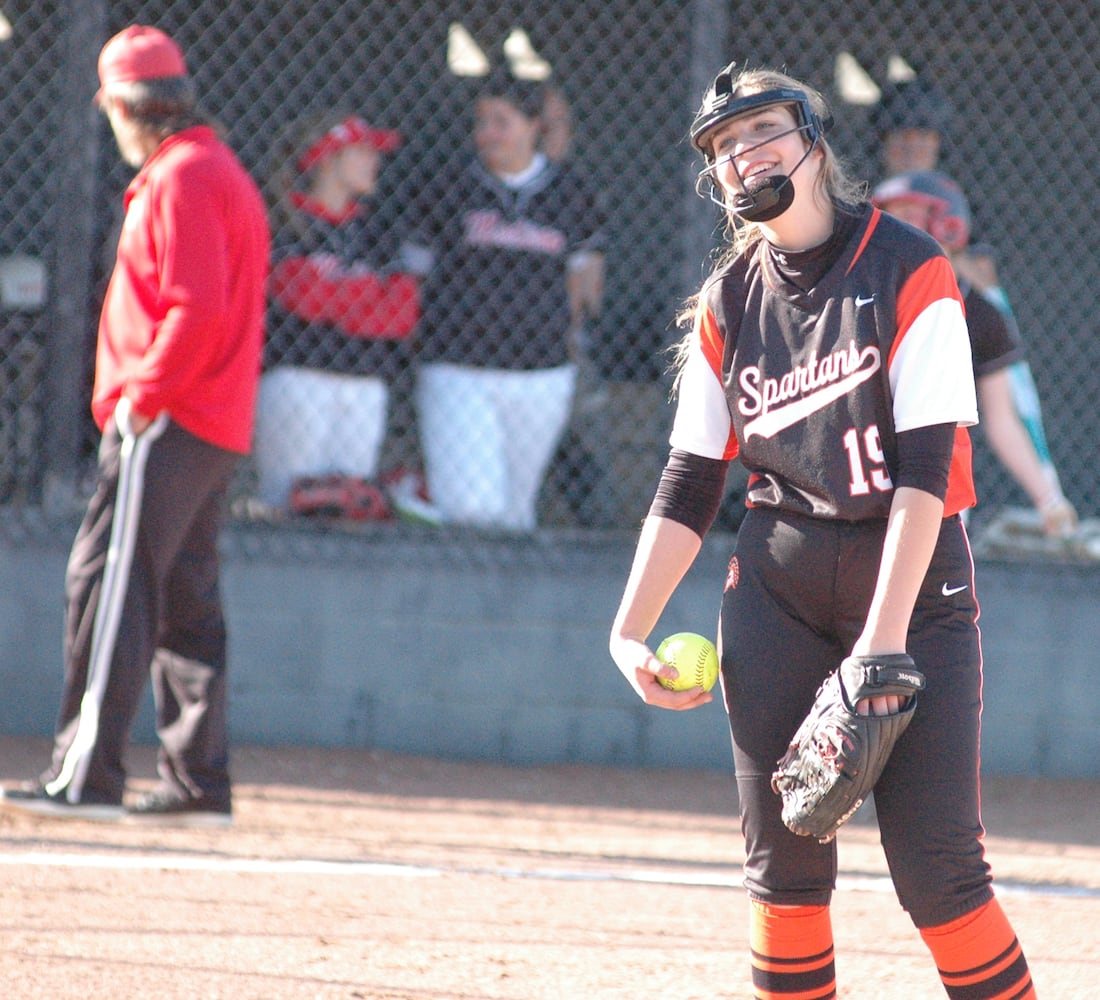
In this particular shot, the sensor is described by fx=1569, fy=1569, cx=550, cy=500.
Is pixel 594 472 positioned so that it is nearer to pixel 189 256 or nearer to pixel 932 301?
pixel 189 256

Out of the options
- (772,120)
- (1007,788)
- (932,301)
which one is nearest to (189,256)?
(772,120)

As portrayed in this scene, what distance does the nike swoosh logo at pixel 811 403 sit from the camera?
2504 mm

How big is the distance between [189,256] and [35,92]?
406cm

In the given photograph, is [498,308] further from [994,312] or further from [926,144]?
[994,312]

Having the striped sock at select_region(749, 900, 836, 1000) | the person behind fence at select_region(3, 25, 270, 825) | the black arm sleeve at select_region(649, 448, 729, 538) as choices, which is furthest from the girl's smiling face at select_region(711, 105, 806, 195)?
the person behind fence at select_region(3, 25, 270, 825)

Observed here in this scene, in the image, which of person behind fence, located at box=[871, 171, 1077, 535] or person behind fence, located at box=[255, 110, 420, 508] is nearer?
person behind fence, located at box=[871, 171, 1077, 535]

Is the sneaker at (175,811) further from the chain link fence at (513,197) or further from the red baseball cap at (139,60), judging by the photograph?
the red baseball cap at (139,60)

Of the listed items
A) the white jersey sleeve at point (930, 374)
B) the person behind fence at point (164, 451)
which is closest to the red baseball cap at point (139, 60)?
the person behind fence at point (164, 451)

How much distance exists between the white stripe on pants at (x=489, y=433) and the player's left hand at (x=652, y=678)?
3.70 m

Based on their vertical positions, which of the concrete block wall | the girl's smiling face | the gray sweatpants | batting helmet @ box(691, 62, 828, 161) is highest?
batting helmet @ box(691, 62, 828, 161)

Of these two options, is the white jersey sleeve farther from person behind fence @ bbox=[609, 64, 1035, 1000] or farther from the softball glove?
the softball glove

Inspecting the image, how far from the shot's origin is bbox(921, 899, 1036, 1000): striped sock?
253cm

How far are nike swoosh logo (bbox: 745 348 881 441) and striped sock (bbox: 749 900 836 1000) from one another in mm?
809

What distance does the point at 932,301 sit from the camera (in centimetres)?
250
